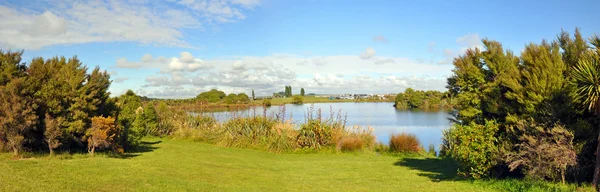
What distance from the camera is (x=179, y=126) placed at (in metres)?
24.0

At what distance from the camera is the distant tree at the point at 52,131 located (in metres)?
11.9

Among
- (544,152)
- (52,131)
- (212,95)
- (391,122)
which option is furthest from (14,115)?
(212,95)

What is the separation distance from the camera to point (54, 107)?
488 inches

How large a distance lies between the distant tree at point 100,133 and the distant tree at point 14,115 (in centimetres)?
159

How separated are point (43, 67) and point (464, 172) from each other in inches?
508

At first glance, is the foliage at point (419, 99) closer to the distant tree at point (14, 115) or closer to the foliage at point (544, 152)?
the foliage at point (544, 152)

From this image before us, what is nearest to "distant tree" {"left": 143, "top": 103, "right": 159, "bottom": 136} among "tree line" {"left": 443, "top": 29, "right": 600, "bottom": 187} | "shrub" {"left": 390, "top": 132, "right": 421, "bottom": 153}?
"shrub" {"left": 390, "top": 132, "right": 421, "bottom": 153}

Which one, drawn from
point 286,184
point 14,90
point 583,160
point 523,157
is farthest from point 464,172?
point 14,90

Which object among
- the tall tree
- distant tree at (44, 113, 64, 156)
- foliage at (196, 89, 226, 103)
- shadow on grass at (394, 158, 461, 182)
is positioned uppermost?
foliage at (196, 89, 226, 103)

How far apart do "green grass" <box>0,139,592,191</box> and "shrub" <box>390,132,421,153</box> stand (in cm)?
329

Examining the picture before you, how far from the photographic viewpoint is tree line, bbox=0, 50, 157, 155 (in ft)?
37.6

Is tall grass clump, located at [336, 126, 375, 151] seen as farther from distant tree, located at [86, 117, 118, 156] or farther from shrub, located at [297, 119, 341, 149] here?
distant tree, located at [86, 117, 118, 156]

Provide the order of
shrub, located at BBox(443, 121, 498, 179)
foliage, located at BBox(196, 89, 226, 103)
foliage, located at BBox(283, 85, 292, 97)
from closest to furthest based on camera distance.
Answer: shrub, located at BBox(443, 121, 498, 179) → foliage, located at BBox(196, 89, 226, 103) → foliage, located at BBox(283, 85, 292, 97)

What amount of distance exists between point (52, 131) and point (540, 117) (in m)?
12.9
